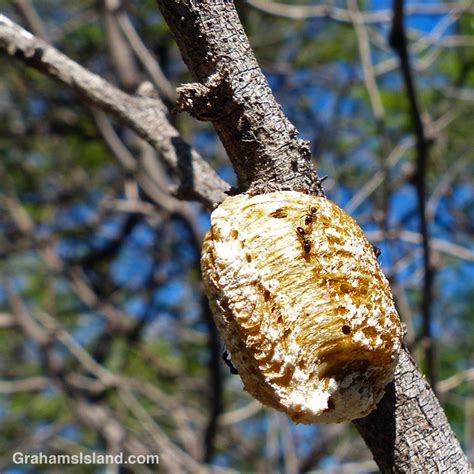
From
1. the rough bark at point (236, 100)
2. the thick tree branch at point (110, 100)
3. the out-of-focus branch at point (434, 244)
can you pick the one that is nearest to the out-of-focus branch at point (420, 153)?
the out-of-focus branch at point (434, 244)

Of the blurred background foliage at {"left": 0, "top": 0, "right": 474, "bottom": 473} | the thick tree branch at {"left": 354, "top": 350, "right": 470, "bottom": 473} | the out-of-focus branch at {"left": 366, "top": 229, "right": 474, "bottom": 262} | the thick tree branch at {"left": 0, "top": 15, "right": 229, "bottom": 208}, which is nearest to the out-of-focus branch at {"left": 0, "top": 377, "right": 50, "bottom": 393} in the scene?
the blurred background foliage at {"left": 0, "top": 0, "right": 474, "bottom": 473}

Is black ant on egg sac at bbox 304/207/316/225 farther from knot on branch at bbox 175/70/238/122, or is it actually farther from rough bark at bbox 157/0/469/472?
knot on branch at bbox 175/70/238/122

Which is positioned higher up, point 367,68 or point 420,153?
point 367,68

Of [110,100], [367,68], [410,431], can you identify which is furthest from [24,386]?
[410,431]

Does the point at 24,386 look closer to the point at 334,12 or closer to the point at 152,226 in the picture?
the point at 152,226

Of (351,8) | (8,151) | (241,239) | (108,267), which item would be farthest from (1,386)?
(241,239)

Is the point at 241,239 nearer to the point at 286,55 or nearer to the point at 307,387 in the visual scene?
the point at 307,387

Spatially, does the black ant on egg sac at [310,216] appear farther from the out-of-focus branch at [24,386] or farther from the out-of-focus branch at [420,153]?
the out-of-focus branch at [24,386]
